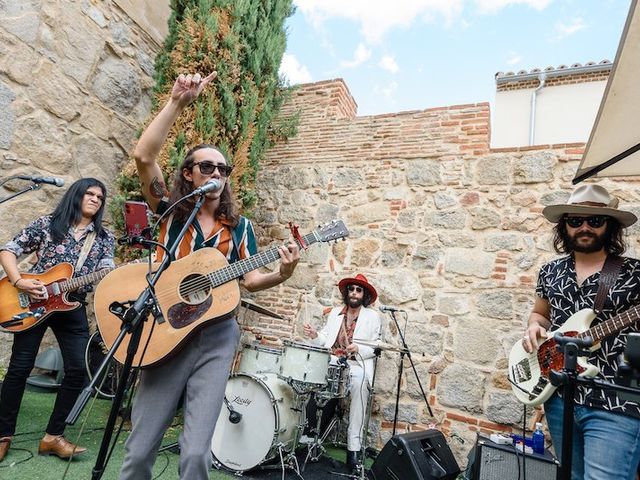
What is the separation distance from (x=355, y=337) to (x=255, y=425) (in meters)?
1.62

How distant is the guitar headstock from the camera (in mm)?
2711

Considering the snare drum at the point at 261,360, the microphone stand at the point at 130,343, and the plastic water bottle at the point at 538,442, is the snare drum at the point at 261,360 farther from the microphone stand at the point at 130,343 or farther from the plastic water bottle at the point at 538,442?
the microphone stand at the point at 130,343

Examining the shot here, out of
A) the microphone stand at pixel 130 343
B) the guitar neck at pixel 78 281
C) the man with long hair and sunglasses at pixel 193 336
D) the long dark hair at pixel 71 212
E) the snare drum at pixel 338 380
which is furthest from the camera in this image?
the snare drum at pixel 338 380

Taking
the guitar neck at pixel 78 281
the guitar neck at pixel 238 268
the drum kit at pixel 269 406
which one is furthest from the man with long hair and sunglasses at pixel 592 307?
the guitar neck at pixel 78 281

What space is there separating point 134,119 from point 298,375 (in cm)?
408

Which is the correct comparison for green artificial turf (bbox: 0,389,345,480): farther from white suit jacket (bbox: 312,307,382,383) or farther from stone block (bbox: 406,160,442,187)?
stone block (bbox: 406,160,442,187)

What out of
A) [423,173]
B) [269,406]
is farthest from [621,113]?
[269,406]

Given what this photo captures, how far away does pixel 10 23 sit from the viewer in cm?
443

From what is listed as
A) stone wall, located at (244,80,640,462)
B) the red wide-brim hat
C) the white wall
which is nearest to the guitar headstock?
the red wide-brim hat

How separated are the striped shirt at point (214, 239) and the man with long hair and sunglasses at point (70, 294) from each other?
1595 millimetres

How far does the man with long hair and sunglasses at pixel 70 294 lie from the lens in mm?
3224

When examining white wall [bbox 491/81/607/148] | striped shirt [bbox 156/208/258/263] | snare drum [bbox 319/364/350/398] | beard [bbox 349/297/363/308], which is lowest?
snare drum [bbox 319/364/350/398]

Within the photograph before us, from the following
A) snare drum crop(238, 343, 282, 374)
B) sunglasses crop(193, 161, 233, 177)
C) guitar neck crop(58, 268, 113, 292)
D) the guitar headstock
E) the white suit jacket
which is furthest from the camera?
the white suit jacket

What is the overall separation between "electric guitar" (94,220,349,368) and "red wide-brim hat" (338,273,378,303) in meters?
2.92
